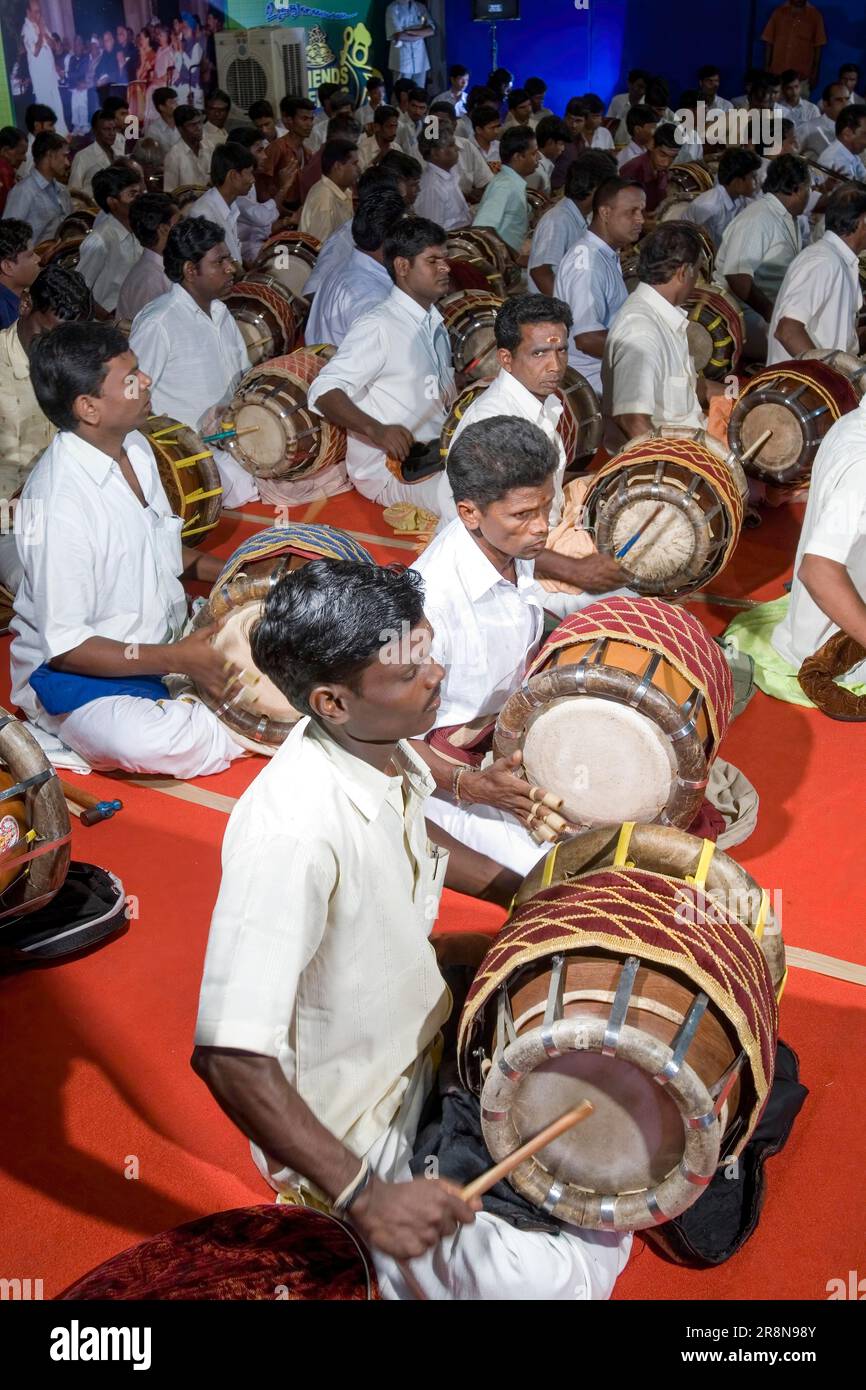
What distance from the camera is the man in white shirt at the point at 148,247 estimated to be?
Answer: 280 inches

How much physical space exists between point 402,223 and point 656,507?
2.36 metres

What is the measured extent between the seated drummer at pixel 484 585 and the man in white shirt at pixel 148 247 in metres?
4.40

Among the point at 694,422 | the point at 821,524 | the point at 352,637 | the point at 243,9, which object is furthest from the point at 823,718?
the point at 243,9

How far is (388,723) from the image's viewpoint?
1965mm

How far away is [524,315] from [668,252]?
1193 mm

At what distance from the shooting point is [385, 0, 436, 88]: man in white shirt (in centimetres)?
1802

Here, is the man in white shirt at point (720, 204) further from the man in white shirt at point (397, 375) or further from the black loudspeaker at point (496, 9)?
the black loudspeaker at point (496, 9)

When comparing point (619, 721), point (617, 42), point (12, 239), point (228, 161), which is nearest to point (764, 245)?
point (228, 161)

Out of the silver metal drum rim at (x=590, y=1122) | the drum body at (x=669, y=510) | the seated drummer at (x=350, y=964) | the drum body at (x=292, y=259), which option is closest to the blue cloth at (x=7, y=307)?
the drum body at (x=292, y=259)

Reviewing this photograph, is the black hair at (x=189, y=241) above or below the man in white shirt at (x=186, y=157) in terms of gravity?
below

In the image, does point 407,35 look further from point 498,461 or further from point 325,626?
point 325,626

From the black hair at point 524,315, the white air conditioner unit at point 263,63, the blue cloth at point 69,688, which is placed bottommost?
the blue cloth at point 69,688

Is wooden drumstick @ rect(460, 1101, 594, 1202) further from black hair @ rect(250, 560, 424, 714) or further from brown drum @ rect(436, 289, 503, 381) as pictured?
brown drum @ rect(436, 289, 503, 381)

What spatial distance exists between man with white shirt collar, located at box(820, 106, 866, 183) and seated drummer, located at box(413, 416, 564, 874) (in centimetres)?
855
